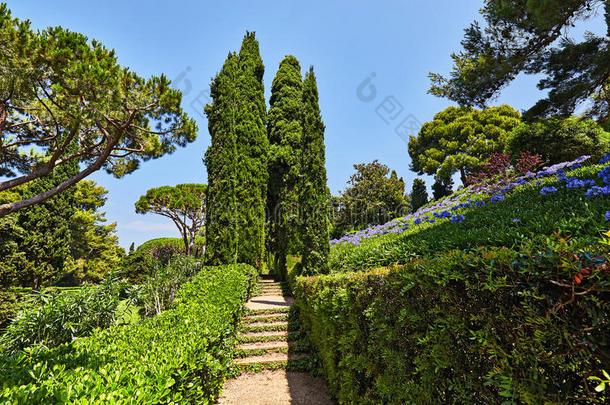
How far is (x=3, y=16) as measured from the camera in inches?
257

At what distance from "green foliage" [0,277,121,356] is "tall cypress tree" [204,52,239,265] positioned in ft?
19.9

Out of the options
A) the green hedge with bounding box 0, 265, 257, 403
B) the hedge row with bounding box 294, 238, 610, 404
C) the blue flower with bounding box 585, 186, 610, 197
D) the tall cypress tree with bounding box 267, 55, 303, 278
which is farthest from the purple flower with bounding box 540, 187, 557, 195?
the tall cypress tree with bounding box 267, 55, 303, 278

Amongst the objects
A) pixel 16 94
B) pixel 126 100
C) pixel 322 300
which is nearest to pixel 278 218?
pixel 126 100

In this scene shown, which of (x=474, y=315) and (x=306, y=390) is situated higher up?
(x=474, y=315)

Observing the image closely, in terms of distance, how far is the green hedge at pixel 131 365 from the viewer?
149cm

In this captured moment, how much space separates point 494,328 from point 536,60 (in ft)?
25.1

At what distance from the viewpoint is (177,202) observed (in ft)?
66.3

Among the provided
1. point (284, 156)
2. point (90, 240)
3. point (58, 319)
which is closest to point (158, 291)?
point (58, 319)

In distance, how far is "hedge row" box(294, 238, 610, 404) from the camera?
86 cm

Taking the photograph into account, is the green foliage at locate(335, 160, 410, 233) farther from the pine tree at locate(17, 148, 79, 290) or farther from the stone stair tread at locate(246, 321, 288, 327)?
the pine tree at locate(17, 148, 79, 290)

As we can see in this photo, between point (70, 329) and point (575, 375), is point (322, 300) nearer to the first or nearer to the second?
point (575, 375)

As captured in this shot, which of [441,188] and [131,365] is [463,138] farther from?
[131,365]

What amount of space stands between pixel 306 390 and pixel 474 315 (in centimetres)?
401

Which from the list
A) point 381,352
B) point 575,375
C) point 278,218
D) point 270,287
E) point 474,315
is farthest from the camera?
point 278,218
